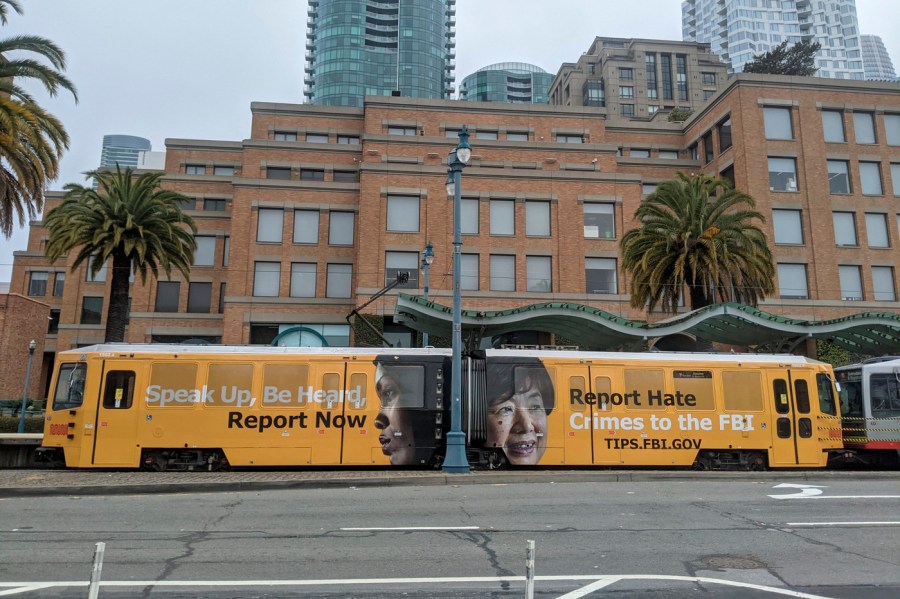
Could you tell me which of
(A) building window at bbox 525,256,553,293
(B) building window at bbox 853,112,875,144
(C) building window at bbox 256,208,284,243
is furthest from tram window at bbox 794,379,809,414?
(B) building window at bbox 853,112,875,144

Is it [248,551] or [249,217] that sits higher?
[249,217]

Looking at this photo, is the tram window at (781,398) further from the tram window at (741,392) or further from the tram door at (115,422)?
the tram door at (115,422)

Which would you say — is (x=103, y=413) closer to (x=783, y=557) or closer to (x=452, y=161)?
(x=452, y=161)

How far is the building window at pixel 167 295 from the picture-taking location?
4972 cm

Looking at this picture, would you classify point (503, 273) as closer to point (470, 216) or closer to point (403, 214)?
point (470, 216)

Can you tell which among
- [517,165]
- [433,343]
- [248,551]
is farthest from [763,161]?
[248,551]

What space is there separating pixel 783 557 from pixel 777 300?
3819cm

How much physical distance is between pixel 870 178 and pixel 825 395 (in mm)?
35013

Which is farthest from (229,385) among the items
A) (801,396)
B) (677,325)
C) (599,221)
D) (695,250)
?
(599,221)

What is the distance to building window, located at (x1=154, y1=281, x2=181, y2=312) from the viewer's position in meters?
49.7

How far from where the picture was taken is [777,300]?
4234 centimetres

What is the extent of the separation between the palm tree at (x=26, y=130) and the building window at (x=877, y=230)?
46.0 m

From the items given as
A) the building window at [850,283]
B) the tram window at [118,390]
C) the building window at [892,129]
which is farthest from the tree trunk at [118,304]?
the building window at [892,129]

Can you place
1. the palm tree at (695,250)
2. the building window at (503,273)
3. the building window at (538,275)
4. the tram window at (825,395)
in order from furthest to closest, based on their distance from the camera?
the building window at (538,275) → the building window at (503,273) → the palm tree at (695,250) → the tram window at (825,395)
